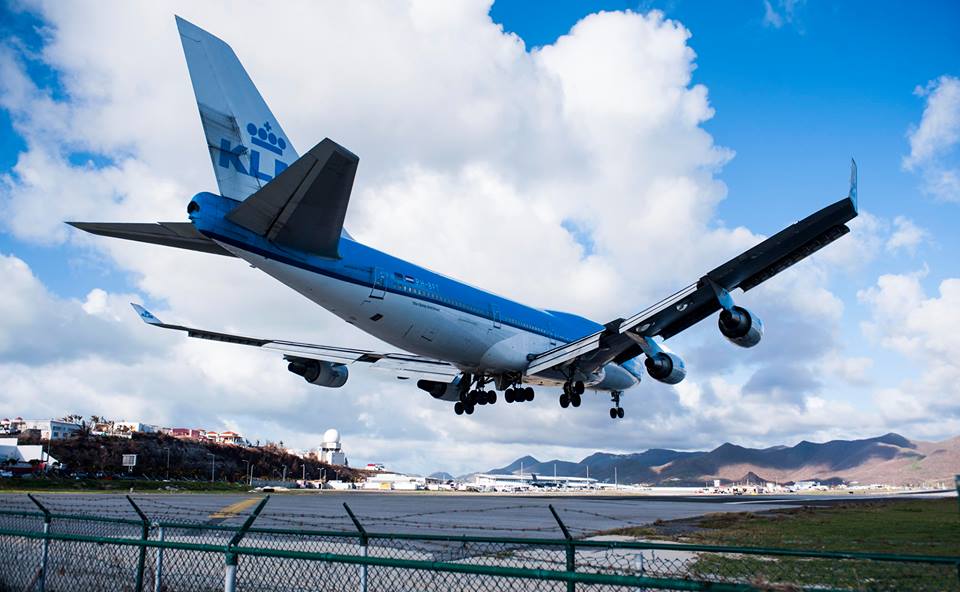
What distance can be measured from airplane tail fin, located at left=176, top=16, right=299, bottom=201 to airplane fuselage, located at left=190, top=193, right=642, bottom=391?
6.98 ft

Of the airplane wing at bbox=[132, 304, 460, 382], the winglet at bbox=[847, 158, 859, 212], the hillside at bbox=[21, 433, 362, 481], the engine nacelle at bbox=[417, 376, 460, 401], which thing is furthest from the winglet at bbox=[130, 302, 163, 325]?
the hillside at bbox=[21, 433, 362, 481]

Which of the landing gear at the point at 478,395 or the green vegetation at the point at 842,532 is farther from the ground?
the landing gear at the point at 478,395

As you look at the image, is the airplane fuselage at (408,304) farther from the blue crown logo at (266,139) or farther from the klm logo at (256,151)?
the blue crown logo at (266,139)

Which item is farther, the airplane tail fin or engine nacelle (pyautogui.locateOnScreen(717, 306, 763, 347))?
engine nacelle (pyautogui.locateOnScreen(717, 306, 763, 347))

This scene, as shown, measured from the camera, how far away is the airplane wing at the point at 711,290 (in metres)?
19.7

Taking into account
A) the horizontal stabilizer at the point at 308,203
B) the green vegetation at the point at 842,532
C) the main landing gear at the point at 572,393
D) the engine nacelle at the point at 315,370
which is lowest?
the green vegetation at the point at 842,532

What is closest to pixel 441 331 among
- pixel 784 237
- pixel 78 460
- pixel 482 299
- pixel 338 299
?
pixel 482 299

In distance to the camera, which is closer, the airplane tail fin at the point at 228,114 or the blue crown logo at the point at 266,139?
the airplane tail fin at the point at 228,114

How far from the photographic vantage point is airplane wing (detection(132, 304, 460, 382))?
76.4 ft

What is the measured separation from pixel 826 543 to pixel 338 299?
1373 centimetres

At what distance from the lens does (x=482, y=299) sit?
25.8m

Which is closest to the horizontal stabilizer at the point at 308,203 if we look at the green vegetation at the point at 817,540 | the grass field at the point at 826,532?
the grass field at the point at 826,532

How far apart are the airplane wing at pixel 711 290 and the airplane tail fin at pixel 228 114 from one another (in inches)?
463

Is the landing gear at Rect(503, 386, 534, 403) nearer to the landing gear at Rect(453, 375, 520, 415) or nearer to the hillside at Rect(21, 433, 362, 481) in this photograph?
the landing gear at Rect(453, 375, 520, 415)
